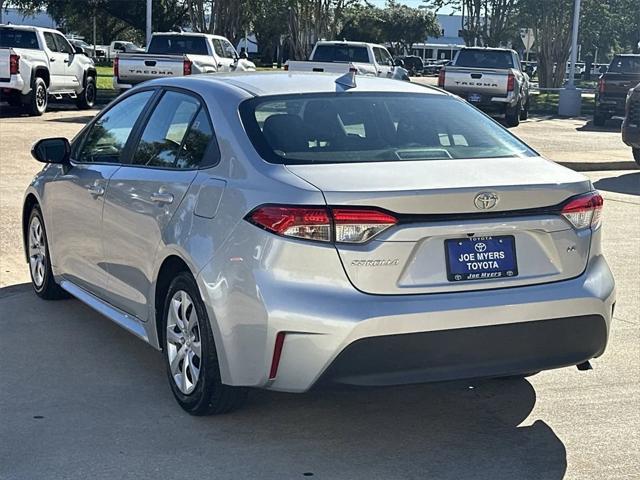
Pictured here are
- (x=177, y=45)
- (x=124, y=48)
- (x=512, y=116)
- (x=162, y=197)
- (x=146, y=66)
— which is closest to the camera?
(x=162, y=197)

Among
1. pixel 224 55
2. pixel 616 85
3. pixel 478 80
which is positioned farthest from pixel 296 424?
pixel 616 85

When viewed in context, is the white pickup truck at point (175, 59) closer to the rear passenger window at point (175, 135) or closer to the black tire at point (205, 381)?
the rear passenger window at point (175, 135)

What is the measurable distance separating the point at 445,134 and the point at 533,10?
34.6m

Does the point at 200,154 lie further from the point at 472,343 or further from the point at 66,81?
the point at 66,81

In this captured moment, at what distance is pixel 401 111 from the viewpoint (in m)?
5.33

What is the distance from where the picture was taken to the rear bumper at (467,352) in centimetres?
421

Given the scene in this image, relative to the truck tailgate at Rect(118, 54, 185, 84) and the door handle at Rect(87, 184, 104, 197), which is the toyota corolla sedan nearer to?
the door handle at Rect(87, 184, 104, 197)

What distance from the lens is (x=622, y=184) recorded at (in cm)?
1465

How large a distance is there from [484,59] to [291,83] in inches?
871

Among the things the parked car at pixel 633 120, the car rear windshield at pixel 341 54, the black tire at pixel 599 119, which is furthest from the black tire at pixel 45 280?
the black tire at pixel 599 119

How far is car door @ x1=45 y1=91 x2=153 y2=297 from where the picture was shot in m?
5.94

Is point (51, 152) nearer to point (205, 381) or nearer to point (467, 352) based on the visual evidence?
point (205, 381)

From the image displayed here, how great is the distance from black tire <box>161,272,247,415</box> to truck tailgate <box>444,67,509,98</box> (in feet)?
67.8

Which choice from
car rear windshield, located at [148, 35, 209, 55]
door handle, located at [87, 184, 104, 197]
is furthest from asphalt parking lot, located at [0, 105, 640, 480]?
car rear windshield, located at [148, 35, 209, 55]
